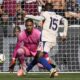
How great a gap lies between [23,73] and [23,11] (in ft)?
10.7

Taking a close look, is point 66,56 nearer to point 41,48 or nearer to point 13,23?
point 13,23

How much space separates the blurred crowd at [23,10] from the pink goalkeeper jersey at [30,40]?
2116 millimetres

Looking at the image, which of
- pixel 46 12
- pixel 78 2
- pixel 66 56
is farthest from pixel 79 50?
pixel 46 12

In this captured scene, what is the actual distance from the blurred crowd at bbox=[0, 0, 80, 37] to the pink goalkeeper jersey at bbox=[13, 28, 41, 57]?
212 centimetres

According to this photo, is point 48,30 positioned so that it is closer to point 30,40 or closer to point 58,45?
point 30,40

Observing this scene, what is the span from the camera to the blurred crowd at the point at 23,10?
14.8m

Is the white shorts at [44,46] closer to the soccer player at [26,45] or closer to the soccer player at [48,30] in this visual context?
the soccer player at [48,30]

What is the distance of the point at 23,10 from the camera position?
14969 millimetres

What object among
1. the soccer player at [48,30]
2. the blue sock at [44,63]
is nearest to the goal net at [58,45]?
the soccer player at [48,30]

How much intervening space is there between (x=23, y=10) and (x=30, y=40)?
8.38 feet

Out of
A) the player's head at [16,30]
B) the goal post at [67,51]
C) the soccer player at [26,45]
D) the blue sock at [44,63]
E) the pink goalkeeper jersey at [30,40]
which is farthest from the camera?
the goal post at [67,51]

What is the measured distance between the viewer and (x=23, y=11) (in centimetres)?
1491

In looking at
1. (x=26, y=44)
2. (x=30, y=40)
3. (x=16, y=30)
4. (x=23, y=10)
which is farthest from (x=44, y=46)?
(x=23, y=10)

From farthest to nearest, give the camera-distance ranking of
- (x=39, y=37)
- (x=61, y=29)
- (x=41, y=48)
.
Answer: (x=61, y=29) → (x=39, y=37) → (x=41, y=48)
